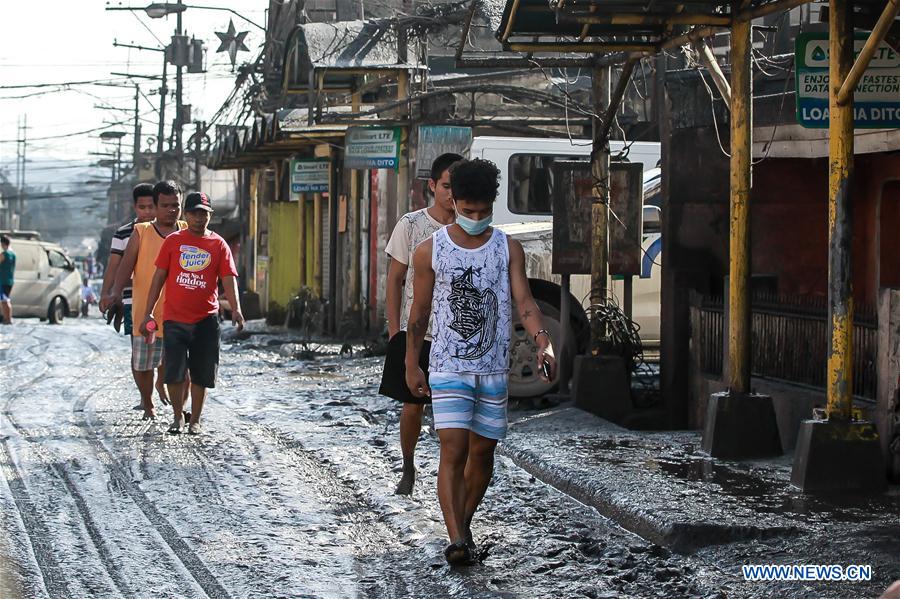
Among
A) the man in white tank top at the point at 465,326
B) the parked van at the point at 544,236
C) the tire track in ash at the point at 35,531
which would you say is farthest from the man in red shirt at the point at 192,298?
the man in white tank top at the point at 465,326

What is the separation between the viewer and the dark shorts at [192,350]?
11164 millimetres

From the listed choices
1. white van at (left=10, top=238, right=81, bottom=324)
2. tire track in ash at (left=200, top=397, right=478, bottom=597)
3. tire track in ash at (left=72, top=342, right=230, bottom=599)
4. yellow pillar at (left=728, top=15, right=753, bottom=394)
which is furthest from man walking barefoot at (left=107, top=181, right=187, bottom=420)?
white van at (left=10, top=238, right=81, bottom=324)

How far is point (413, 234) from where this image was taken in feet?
26.6

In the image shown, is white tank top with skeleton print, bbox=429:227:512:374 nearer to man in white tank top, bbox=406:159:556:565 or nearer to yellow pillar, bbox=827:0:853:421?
man in white tank top, bbox=406:159:556:565

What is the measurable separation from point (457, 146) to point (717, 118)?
6.50 meters

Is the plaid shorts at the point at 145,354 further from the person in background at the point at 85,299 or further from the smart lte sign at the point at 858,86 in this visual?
the person in background at the point at 85,299

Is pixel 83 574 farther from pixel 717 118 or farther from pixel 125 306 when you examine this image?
pixel 717 118

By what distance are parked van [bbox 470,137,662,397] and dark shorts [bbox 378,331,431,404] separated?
5.25m

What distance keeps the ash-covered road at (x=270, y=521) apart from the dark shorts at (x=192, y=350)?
46cm

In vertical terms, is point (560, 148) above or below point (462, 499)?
above

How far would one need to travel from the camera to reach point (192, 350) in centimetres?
1127

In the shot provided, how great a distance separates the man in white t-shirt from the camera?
779 cm

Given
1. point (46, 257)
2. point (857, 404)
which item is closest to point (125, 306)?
point (857, 404)

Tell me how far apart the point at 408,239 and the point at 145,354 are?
461 centimetres
